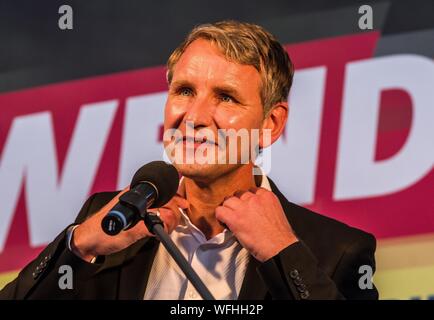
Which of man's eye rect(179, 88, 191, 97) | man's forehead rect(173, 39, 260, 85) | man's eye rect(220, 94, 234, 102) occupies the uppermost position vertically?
man's forehead rect(173, 39, 260, 85)

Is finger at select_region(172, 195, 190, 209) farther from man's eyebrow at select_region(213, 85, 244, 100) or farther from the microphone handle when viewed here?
the microphone handle

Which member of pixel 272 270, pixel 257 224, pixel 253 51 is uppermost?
pixel 253 51

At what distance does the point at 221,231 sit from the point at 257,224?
0.38 meters

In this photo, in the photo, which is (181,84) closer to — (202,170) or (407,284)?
(202,170)

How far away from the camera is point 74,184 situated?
3.20 meters

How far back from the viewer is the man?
74.4 inches

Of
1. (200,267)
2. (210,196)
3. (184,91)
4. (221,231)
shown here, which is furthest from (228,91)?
(200,267)

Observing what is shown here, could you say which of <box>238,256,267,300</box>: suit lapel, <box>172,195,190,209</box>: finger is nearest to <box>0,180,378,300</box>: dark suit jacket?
<box>238,256,267,300</box>: suit lapel

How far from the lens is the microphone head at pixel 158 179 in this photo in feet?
5.29

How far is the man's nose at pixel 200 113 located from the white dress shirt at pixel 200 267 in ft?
1.33

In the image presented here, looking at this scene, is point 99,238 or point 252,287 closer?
point 99,238

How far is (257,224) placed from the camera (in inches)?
74.5

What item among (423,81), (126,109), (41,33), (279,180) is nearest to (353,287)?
(279,180)

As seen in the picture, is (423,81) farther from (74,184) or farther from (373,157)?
(74,184)
